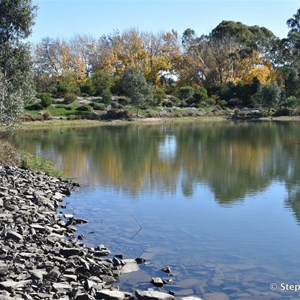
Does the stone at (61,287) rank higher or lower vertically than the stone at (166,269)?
higher

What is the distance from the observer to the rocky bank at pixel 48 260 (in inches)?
305

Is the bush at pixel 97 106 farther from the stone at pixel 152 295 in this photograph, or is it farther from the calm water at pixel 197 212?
the stone at pixel 152 295

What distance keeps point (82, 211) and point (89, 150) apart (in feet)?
53.7

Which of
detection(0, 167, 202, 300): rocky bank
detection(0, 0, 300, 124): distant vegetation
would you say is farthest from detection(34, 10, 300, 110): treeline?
detection(0, 167, 202, 300): rocky bank

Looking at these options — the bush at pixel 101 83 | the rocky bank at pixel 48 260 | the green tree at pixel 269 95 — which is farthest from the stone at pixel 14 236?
the green tree at pixel 269 95

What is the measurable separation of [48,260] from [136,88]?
52.9 metres

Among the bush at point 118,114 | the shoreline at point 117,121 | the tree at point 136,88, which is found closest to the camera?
the shoreline at point 117,121

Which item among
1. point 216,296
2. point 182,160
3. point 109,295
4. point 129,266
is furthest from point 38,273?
point 182,160

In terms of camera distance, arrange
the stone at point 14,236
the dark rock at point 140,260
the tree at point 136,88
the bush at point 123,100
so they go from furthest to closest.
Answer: the bush at point 123,100 → the tree at point 136,88 → the dark rock at point 140,260 → the stone at point 14,236

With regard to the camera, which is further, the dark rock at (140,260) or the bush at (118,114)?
the bush at (118,114)

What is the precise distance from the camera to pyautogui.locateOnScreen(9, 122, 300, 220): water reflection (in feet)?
64.1

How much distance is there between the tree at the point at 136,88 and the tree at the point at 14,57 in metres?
32.2

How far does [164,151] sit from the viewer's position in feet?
102

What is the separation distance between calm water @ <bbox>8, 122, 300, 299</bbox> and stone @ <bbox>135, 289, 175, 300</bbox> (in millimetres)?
490
